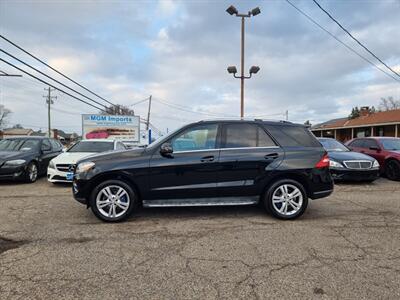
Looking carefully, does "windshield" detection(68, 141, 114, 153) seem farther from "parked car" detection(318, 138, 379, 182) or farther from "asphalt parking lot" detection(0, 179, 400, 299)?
"parked car" detection(318, 138, 379, 182)

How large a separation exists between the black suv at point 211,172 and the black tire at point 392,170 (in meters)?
6.21

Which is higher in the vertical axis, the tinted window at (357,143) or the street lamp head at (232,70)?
the street lamp head at (232,70)

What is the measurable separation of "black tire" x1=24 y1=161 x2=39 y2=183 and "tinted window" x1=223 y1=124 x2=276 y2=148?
22.8 ft

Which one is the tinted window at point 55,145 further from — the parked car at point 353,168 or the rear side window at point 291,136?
the parked car at point 353,168

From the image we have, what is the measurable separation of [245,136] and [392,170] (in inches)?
295

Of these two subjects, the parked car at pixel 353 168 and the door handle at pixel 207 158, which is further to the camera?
the parked car at pixel 353 168

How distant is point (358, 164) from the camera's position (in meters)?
9.40

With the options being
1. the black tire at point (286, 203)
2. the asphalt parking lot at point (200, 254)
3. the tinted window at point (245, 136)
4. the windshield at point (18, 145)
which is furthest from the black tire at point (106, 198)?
the windshield at point (18, 145)

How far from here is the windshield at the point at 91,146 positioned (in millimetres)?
10203

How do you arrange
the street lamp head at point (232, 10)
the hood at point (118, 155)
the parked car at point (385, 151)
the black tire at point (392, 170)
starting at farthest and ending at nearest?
the street lamp head at point (232, 10) → the parked car at point (385, 151) → the black tire at point (392, 170) → the hood at point (118, 155)

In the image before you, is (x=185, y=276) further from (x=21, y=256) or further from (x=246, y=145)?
(x=246, y=145)

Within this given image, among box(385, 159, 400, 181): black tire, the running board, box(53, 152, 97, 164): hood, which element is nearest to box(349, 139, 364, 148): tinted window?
box(385, 159, 400, 181): black tire

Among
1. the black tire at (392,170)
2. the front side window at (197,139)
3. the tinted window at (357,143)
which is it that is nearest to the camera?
the front side window at (197,139)

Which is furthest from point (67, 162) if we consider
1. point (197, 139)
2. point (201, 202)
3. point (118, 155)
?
point (201, 202)
